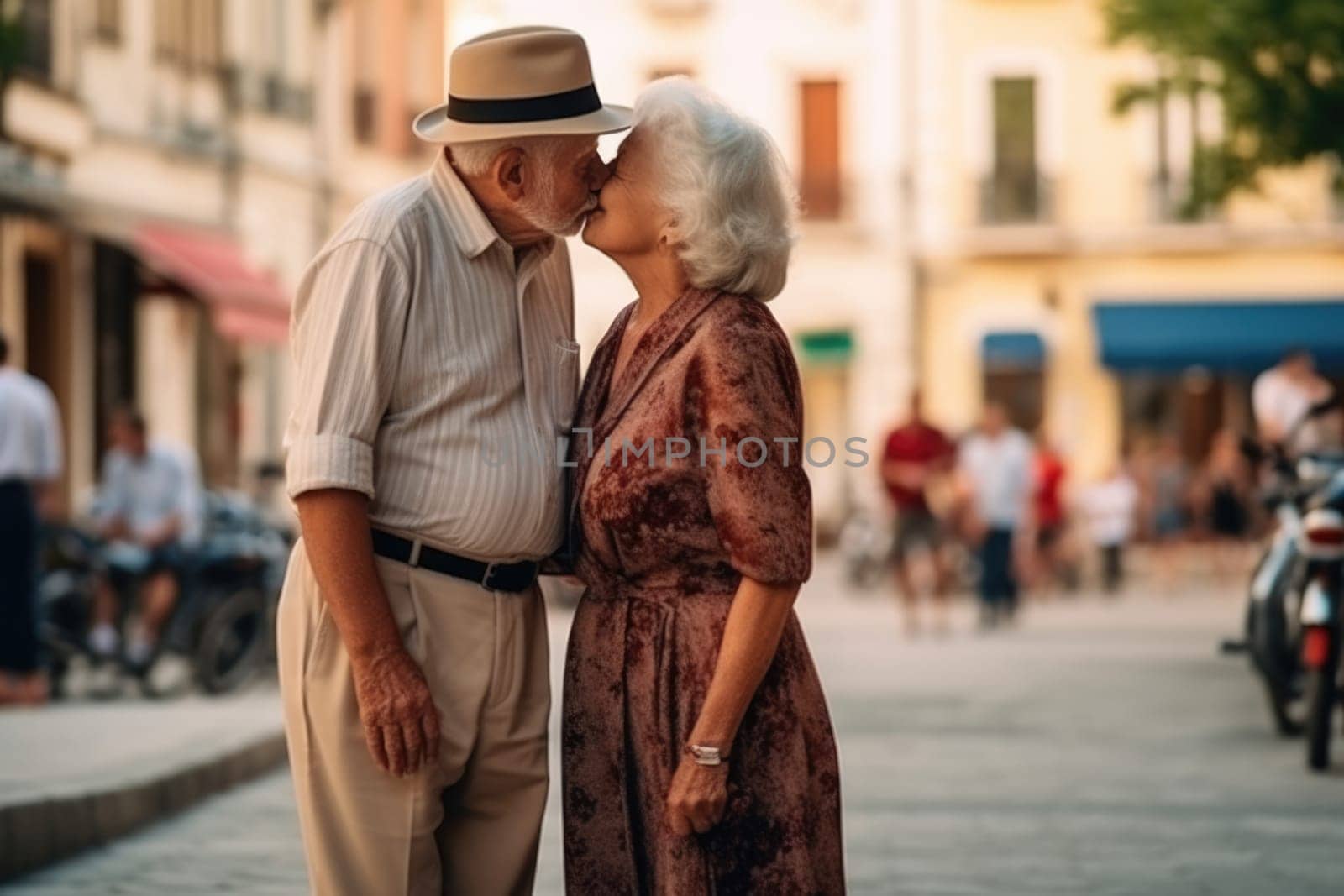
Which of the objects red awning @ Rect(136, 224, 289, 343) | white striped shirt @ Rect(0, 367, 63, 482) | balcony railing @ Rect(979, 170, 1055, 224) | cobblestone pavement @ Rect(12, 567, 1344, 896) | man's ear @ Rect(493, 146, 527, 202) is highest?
balcony railing @ Rect(979, 170, 1055, 224)

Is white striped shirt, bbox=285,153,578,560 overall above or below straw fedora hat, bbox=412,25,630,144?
below

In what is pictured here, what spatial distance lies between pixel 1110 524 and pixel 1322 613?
21.1 m

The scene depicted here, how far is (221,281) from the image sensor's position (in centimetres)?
2606

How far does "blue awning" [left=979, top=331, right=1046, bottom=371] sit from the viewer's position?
41844mm

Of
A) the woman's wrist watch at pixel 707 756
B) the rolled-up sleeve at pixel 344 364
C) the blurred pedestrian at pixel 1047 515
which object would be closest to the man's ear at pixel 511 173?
the rolled-up sleeve at pixel 344 364

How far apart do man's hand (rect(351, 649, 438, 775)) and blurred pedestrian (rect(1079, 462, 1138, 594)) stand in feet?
88.6

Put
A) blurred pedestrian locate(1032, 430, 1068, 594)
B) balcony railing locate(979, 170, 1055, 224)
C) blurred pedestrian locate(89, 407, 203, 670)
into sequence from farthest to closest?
balcony railing locate(979, 170, 1055, 224)
blurred pedestrian locate(1032, 430, 1068, 594)
blurred pedestrian locate(89, 407, 203, 670)

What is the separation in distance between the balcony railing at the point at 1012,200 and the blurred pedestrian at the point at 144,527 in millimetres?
26867

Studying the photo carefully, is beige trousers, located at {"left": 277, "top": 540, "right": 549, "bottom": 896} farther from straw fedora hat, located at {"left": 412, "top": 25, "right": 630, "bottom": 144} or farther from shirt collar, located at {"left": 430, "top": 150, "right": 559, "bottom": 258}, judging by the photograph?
straw fedora hat, located at {"left": 412, "top": 25, "right": 630, "bottom": 144}

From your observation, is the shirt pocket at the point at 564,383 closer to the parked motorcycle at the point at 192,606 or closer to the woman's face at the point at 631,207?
the woman's face at the point at 631,207

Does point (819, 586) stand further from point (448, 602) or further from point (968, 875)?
point (448, 602)

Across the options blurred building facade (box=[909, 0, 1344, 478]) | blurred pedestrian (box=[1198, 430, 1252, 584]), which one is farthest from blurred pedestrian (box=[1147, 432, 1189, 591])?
blurred building facade (box=[909, 0, 1344, 478])

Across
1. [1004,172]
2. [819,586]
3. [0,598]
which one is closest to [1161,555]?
[819,586]

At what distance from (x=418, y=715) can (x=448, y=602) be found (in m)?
0.21
